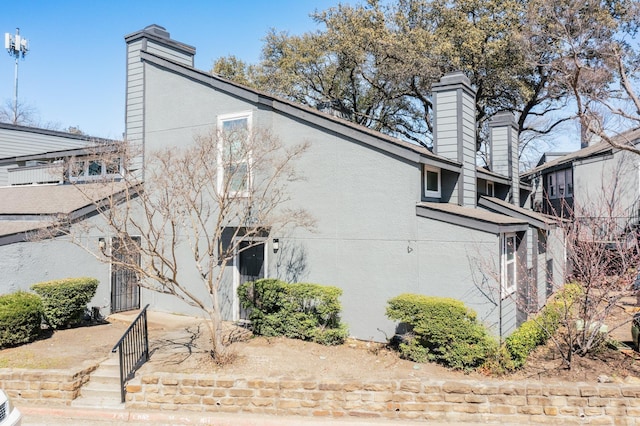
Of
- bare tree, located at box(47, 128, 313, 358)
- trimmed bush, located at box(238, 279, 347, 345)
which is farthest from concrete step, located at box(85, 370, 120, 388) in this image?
trimmed bush, located at box(238, 279, 347, 345)

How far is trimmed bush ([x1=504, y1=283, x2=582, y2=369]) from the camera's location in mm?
8438

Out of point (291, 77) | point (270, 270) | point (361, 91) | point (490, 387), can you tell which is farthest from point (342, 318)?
point (361, 91)

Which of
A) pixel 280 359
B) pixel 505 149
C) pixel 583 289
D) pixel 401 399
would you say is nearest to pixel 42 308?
pixel 280 359

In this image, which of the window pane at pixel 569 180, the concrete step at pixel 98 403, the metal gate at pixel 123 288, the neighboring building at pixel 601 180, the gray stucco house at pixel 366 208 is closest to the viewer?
the concrete step at pixel 98 403

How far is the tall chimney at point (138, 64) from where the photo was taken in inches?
536

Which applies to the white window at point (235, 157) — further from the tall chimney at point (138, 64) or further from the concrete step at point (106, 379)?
the tall chimney at point (138, 64)

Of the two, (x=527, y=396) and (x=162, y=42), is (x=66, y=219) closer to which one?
(x=162, y=42)

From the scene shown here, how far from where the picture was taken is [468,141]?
12.7 meters

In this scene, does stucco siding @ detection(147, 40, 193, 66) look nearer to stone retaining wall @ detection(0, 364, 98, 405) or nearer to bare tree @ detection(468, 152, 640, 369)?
stone retaining wall @ detection(0, 364, 98, 405)

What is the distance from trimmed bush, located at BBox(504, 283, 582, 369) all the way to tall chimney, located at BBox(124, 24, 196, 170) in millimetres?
11606

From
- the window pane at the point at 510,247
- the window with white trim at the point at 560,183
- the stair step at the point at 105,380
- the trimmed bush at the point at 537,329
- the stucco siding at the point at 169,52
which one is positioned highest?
the stucco siding at the point at 169,52

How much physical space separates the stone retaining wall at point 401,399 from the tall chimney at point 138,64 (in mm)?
8944

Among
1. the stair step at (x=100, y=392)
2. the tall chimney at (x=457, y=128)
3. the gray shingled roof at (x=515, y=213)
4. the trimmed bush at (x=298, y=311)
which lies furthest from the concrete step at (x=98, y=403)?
the gray shingled roof at (x=515, y=213)

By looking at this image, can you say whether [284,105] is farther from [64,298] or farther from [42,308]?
[42,308]
